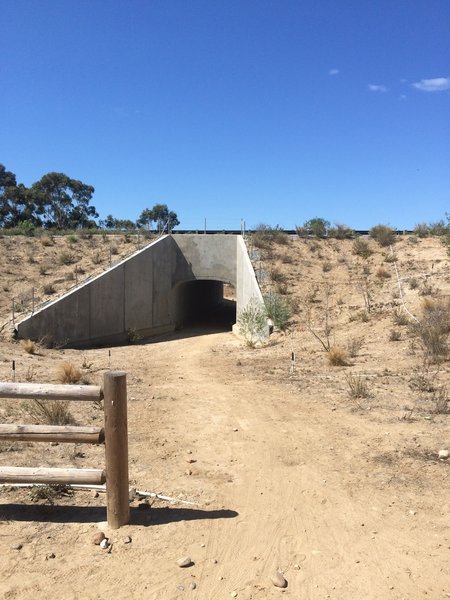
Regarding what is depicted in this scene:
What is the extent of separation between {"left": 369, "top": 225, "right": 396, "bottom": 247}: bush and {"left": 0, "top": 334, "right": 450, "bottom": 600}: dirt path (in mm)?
19171

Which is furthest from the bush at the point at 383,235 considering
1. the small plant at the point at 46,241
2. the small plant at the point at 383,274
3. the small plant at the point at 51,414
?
the small plant at the point at 51,414

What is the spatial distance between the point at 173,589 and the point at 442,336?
9.23 meters

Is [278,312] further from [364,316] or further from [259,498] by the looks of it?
[259,498]

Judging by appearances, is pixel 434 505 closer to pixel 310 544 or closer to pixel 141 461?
pixel 310 544

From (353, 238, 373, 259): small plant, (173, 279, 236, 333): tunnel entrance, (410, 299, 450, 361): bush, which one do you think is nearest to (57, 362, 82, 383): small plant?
(410, 299, 450, 361): bush

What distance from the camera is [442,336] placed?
10.9 metres

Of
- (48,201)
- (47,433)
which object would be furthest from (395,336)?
(48,201)

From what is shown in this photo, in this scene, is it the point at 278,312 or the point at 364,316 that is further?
the point at 278,312

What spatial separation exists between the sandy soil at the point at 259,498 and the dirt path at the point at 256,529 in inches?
0.5

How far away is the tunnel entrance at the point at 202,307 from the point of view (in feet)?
90.5

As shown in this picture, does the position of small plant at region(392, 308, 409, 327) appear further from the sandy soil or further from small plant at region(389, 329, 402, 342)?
the sandy soil

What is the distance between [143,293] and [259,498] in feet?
63.9

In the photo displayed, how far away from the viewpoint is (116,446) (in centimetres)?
397

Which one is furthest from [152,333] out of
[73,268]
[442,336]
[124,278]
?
[442,336]
